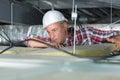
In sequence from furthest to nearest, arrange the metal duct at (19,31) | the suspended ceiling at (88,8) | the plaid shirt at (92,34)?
the metal duct at (19,31)
the suspended ceiling at (88,8)
the plaid shirt at (92,34)

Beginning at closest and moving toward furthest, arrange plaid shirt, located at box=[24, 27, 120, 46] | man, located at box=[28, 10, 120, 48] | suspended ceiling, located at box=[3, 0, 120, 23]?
man, located at box=[28, 10, 120, 48], plaid shirt, located at box=[24, 27, 120, 46], suspended ceiling, located at box=[3, 0, 120, 23]

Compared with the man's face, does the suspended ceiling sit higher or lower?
higher

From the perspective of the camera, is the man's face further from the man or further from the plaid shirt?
the plaid shirt

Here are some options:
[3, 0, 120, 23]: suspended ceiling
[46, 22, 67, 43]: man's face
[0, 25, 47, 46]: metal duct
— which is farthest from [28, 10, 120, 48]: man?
[0, 25, 47, 46]: metal duct

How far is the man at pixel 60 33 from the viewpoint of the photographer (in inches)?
39.0

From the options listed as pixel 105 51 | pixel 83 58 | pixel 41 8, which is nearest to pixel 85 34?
pixel 41 8

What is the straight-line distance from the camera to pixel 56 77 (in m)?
0.49

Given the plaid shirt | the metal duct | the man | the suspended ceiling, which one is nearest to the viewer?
the man

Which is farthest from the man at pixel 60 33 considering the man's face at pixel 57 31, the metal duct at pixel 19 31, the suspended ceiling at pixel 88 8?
the metal duct at pixel 19 31

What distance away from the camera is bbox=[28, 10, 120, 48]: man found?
991 mm

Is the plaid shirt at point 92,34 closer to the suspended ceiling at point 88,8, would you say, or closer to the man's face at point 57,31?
the suspended ceiling at point 88,8

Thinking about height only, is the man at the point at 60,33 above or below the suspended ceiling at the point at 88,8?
below

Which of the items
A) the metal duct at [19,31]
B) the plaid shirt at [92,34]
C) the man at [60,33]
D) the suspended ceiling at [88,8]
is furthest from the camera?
the metal duct at [19,31]

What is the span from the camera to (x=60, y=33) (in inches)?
42.8
